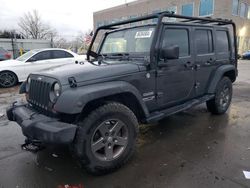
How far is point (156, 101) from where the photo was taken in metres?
3.61

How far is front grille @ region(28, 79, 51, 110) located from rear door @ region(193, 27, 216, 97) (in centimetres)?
273

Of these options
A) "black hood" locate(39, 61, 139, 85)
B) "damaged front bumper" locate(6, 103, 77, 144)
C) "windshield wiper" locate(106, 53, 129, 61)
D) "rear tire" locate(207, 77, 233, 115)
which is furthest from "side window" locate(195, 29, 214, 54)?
"damaged front bumper" locate(6, 103, 77, 144)

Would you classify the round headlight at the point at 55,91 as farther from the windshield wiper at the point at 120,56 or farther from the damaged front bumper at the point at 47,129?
the windshield wiper at the point at 120,56

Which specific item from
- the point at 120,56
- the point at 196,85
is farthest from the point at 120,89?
the point at 196,85

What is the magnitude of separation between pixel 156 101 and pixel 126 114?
0.80 m

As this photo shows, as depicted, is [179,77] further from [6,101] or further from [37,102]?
[6,101]

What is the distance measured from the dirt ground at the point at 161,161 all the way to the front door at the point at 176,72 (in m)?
0.70

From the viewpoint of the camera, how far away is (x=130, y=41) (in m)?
3.82

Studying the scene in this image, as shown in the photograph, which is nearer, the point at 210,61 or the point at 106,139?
the point at 106,139

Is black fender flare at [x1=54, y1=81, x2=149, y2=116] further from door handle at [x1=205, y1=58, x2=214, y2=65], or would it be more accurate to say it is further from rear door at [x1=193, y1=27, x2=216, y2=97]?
door handle at [x1=205, y1=58, x2=214, y2=65]

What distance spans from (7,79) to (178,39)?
759cm

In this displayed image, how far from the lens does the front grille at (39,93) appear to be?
288cm

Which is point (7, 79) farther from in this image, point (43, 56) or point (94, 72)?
point (94, 72)

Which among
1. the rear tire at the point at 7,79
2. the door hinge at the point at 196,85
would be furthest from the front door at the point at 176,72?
the rear tire at the point at 7,79
